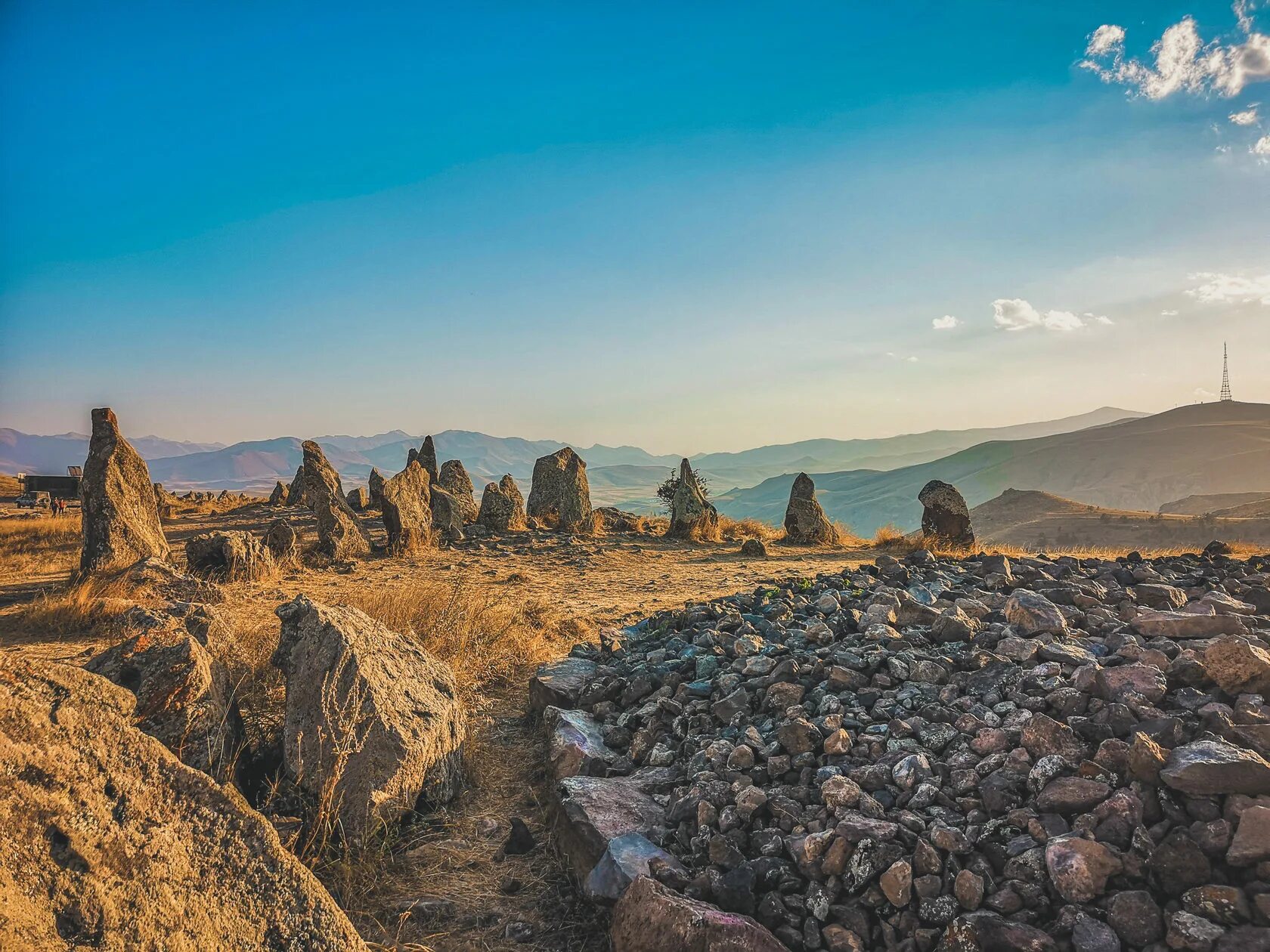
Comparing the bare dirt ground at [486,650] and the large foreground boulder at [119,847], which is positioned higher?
the large foreground boulder at [119,847]

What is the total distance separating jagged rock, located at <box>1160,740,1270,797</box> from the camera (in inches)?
99.3

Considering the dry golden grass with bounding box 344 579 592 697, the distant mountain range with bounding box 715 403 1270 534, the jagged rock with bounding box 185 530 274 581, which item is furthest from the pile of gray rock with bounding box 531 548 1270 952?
Result: the distant mountain range with bounding box 715 403 1270 534

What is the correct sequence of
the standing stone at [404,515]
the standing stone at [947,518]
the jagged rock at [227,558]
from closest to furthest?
the jagged rock at [227,558]
the standing stone at [404,515]
the standing stone at [947,518]

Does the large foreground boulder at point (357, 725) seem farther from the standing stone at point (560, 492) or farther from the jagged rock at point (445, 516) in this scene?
the standing stone at point (560, 492)

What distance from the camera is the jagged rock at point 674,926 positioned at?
2598 millimetres

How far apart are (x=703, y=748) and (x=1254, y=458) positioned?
128172 millimetres

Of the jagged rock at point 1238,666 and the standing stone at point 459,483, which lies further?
the standing stone at point 459,483

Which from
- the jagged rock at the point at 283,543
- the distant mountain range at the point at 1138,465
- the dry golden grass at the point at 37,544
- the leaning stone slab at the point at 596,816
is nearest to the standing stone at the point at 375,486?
the dry golden grass at the point at 37,544

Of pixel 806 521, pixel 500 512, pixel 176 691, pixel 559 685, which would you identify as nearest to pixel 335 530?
pixel 500 512

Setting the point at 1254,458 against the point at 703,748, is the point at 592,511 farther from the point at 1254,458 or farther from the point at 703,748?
the point at 1254,458

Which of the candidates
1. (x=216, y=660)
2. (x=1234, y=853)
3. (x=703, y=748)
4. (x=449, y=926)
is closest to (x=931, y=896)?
(x=1234, y=853)

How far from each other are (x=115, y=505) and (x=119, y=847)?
10084mm

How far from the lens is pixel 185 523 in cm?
1930

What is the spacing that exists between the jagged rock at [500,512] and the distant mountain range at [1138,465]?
195ft
